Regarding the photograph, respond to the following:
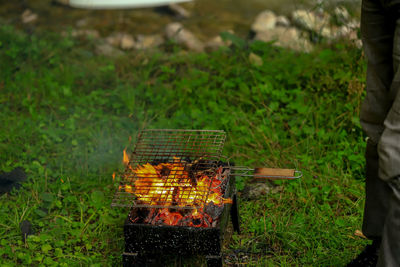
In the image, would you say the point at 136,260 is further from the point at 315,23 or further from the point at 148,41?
the point at 148,41

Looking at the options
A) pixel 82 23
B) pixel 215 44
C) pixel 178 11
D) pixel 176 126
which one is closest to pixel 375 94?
pixel 176 126

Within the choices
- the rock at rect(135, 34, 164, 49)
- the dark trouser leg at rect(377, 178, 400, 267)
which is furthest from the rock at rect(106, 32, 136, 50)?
the dark trouser leg at rect(377, 178, 400, 267)

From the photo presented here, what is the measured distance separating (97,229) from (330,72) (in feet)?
11.3

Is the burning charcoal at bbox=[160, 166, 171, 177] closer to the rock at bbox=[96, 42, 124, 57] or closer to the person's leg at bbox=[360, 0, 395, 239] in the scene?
the person's leg at bbox=[360, 0, 395, 239]

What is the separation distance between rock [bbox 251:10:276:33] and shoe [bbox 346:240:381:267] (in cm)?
521

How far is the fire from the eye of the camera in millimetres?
3152

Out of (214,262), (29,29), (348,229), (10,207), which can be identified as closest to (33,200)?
(10,207)

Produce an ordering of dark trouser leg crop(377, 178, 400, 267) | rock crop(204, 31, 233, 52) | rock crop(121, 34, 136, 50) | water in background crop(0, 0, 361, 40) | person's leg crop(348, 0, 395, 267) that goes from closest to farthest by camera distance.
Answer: dark trouser leg crop(377, 178, 400, 267), person's leg crop(348, 0, 395, 267), rock crop(204, 31, 233, 52), rock crop(121, 34, 136, 50), water in background crop(0, 0, 361, 40)

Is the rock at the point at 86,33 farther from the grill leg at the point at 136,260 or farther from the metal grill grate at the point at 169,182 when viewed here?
the grill leg at the point at 136,260

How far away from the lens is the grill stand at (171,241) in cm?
307

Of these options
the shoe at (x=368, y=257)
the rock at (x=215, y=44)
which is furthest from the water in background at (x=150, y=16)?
the shoe at (x=368, y=257)

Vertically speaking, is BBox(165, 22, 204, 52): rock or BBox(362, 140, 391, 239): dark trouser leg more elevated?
BBox(362, 140, 391, 239): dark trouser leg

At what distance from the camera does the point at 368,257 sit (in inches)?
136

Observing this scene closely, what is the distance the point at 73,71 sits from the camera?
6.55 metres
